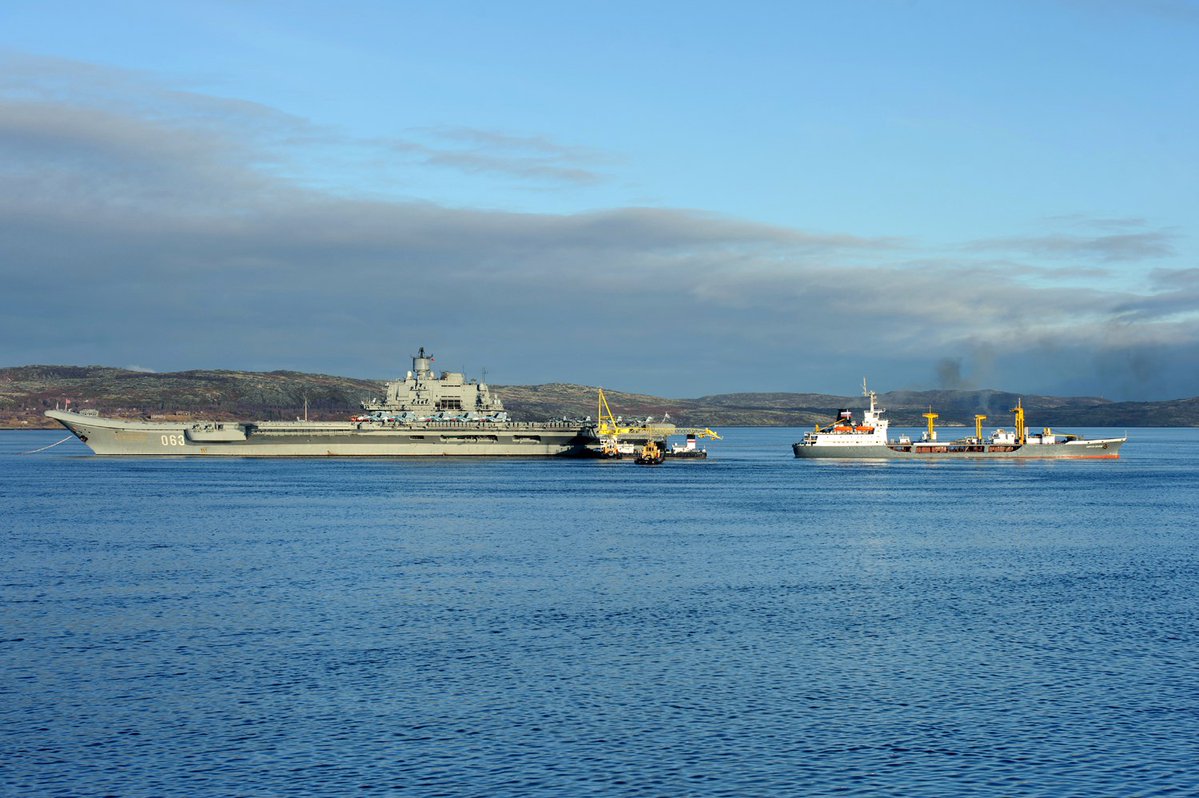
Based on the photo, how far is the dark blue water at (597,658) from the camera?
20.7 m

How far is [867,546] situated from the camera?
53906 millimetres

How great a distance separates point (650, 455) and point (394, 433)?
30.8 metres

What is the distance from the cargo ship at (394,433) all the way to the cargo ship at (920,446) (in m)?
30.5

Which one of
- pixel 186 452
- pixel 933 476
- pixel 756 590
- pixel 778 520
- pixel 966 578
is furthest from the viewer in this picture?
pixel 186 452

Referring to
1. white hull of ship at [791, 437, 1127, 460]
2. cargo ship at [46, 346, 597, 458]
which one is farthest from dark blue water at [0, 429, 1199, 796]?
white hull of ship at [791, 437, 1127, 460]

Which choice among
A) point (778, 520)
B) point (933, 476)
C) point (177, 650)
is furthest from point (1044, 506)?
point (177, 650)

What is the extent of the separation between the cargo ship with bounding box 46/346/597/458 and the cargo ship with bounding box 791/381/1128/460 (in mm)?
30549

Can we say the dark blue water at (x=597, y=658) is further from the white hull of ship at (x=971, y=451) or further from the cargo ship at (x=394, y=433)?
the white hull of ship at (x=971, y=451)

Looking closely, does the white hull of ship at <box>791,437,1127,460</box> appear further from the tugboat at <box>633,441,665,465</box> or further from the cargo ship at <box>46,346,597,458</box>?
the cargo ship at <box>46,346,597,458</box>

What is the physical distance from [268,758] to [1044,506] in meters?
67.5

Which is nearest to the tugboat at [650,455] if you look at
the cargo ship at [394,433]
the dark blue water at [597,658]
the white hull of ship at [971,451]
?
the cargo ship at [394,433]

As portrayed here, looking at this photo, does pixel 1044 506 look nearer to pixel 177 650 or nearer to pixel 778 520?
pixel 778 520

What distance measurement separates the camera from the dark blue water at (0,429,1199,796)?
67.9 feet

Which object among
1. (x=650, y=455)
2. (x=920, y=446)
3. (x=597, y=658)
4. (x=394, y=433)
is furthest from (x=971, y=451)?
(x=597, y=658)
